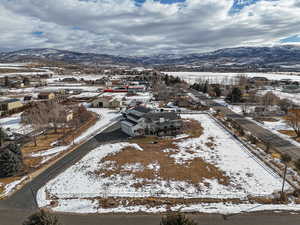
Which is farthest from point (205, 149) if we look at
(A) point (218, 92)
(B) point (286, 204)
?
(A) point (218, 92)

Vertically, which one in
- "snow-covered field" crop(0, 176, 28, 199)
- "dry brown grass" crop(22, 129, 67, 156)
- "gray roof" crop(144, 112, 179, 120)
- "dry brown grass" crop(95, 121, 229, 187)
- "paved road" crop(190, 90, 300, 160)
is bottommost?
"snow-covered field" crop(0, 176, 28, 199)

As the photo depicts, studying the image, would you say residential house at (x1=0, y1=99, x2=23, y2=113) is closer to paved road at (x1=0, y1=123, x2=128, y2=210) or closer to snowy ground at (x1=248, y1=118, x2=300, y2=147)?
paved road at (x1=0, y1=123, x2=128, y2=210)

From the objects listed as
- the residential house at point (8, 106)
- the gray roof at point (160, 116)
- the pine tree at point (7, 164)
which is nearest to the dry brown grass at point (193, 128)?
the gray roof at point (160, 116)

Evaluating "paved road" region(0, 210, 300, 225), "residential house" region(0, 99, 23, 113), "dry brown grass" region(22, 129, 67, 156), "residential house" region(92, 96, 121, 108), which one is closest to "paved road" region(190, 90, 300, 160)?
"paved road" region(0, 210, 300, 225)

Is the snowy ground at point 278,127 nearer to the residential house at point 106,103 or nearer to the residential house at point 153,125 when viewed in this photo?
the residential house at point 153,125

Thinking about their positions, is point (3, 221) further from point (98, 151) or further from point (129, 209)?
point (98, 151)

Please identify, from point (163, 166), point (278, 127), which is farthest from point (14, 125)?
point (278, 127)
